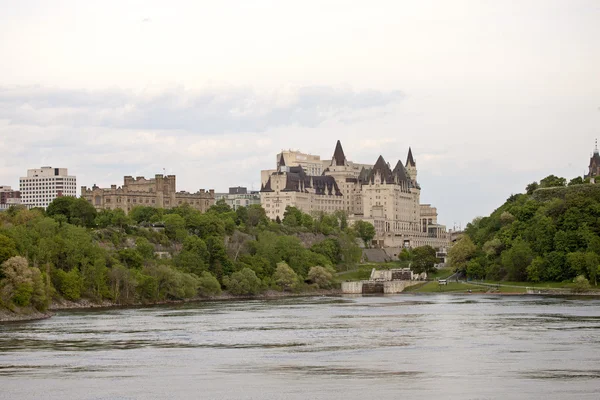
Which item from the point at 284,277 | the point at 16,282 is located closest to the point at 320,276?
the point at 284,277

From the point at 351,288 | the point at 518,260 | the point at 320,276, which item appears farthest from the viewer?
the point at 351,288

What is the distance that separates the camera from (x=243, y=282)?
6668 inches

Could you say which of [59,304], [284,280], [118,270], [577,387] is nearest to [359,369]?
[577,387]

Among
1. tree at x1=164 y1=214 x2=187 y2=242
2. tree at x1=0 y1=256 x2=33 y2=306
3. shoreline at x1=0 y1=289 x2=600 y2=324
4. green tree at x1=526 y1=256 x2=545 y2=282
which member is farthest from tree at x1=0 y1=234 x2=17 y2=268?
green tree at x1=526 y1=256 x2=545 y2=282

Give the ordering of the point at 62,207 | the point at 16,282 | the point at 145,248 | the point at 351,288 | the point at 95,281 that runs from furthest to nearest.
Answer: the point at 351,288 → the point at 62,207 → the point at 145,248 → the point at 95,281 → the point at 16,282

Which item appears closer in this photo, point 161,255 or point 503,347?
point 503,347

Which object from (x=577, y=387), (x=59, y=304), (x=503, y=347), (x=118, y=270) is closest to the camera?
(x=577, y=387)

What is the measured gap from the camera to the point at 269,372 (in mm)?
64625

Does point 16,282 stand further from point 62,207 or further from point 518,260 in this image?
point 62,207

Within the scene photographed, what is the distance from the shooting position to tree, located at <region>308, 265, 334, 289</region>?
194375 mm

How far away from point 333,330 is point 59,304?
1911 inches

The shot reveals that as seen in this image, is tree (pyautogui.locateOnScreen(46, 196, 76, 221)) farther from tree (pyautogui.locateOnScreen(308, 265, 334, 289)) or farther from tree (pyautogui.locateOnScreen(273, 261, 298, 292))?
tree (pyautogui.locateOnScreen(308, 265, 334, 289))

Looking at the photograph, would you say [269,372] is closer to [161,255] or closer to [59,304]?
[59,304]

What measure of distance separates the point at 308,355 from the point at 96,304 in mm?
70018
